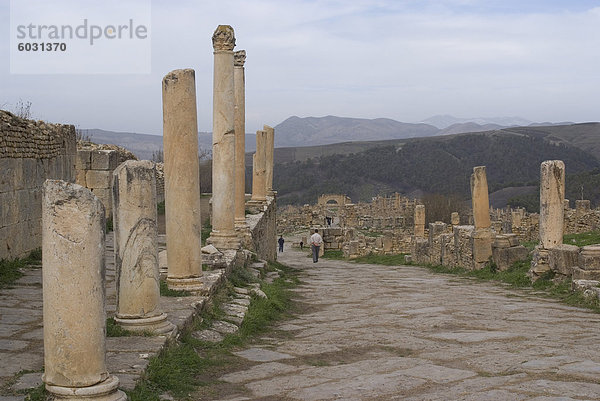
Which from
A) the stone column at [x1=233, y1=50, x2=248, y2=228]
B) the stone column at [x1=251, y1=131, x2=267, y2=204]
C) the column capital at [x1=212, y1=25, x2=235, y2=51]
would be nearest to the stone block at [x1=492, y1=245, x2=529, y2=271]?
the stone column at [x1=233, y1=50, x2=248, y2=228]

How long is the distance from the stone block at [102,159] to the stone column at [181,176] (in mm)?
9412

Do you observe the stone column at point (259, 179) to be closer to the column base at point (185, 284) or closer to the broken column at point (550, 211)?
the broken column at point (550, 211)

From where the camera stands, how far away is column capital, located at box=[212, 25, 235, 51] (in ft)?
37.5

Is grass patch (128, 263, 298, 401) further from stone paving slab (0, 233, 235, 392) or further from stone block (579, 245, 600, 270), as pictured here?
stone block (579, 245, 600, 270)

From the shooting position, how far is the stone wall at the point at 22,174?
970cm

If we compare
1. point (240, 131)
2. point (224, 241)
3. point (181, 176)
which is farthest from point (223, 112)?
point (181, 176)

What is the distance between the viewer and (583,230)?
30.1 meters

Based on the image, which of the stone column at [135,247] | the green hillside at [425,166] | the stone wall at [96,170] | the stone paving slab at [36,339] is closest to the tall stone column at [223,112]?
the stone paving slab at [36,339]

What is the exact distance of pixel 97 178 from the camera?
1692cm

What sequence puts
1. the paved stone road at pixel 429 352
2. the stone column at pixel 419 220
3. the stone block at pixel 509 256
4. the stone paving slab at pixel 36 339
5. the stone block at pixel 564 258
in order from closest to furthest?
the stone paving slab at pixel 36 339 < the paved stone road at pixel 429 352 < the stone block at pixel 564 258 < the stone block at pixel 509 256 < the stone column at pixel 419 220

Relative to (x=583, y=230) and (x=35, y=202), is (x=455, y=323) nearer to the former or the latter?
(x=35, y=202)

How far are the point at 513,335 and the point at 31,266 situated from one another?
6435 mm

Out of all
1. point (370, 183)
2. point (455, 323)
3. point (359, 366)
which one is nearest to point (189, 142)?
point (359, 366)

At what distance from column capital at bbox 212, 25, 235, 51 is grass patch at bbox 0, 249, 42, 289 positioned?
4.19m
